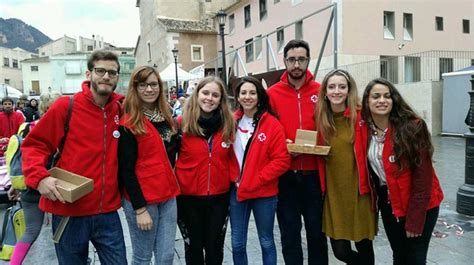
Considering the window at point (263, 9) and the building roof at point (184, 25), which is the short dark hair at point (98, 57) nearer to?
the window at point (263, 9)

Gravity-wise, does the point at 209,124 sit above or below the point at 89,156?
above

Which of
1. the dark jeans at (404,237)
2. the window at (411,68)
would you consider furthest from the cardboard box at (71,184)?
the window at (411,68)

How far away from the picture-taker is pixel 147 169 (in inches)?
116

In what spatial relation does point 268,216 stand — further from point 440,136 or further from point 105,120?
point 440,136

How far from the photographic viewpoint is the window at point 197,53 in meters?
36.7

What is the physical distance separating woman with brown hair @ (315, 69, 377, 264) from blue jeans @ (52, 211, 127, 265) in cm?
174

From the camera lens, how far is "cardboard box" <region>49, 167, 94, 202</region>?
8.15 ft

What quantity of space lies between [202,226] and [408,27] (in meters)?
24.6

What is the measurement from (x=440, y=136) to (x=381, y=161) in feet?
46.7

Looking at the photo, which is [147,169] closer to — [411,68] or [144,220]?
[144,220]

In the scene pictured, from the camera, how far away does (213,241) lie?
3.35 metres

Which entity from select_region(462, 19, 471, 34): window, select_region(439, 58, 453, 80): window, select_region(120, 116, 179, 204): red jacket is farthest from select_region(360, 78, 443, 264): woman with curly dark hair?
select_region(462, 19, 471, 34): window

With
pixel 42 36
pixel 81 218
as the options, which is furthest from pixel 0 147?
pixel 42 36

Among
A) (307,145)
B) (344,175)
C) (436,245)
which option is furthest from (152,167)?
(436,245)
